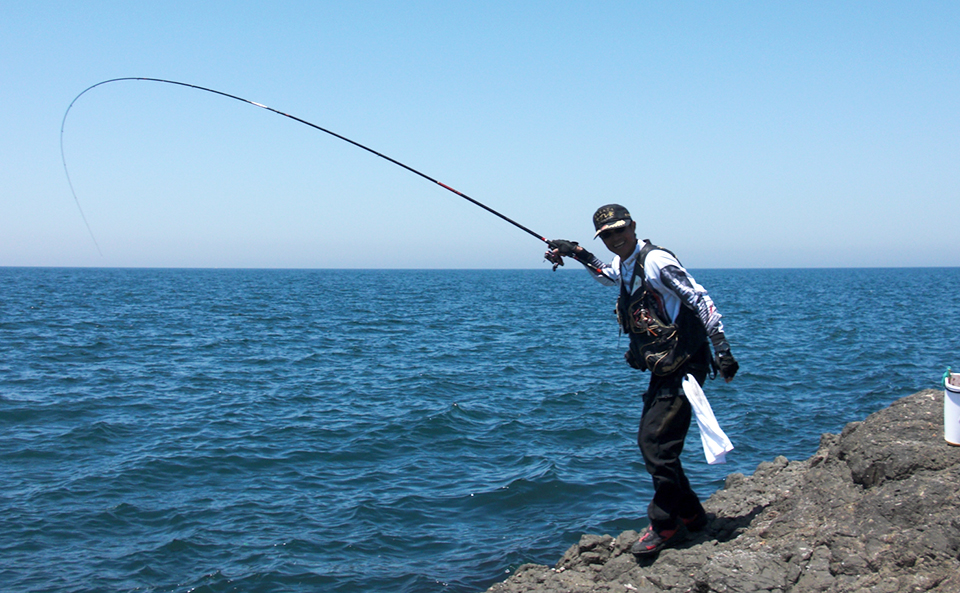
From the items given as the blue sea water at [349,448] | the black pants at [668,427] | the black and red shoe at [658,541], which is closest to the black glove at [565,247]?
the black pants at [668,427]

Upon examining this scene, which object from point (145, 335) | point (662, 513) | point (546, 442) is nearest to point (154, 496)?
point (546, 442)

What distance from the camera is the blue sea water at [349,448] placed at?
6820 mm

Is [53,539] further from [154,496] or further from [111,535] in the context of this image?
[154,496]

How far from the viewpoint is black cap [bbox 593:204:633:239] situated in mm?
4539

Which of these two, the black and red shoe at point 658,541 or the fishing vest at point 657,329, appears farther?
the black and red shoe at point 658,541

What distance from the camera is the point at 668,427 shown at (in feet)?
14.9

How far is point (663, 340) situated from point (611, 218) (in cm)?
85

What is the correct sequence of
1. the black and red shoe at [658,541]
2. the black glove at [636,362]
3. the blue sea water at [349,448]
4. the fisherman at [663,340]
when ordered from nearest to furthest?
the fisherman at [663,340] < the black glove at [636,362] < the black and red shoe at [658,541] < the blue sea water at [349,448]

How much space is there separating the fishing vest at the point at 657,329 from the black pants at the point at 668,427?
0.10 metres

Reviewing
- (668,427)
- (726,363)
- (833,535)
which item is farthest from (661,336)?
(833,535)

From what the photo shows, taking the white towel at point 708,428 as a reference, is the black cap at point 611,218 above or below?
above

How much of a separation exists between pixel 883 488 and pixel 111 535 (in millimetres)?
7096

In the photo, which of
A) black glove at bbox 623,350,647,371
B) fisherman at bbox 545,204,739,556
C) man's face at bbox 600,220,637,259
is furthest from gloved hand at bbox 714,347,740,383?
man's face at bbox 600,220,637,259

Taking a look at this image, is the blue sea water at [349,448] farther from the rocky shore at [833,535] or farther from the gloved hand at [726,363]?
the gloved hand at [726,363]
